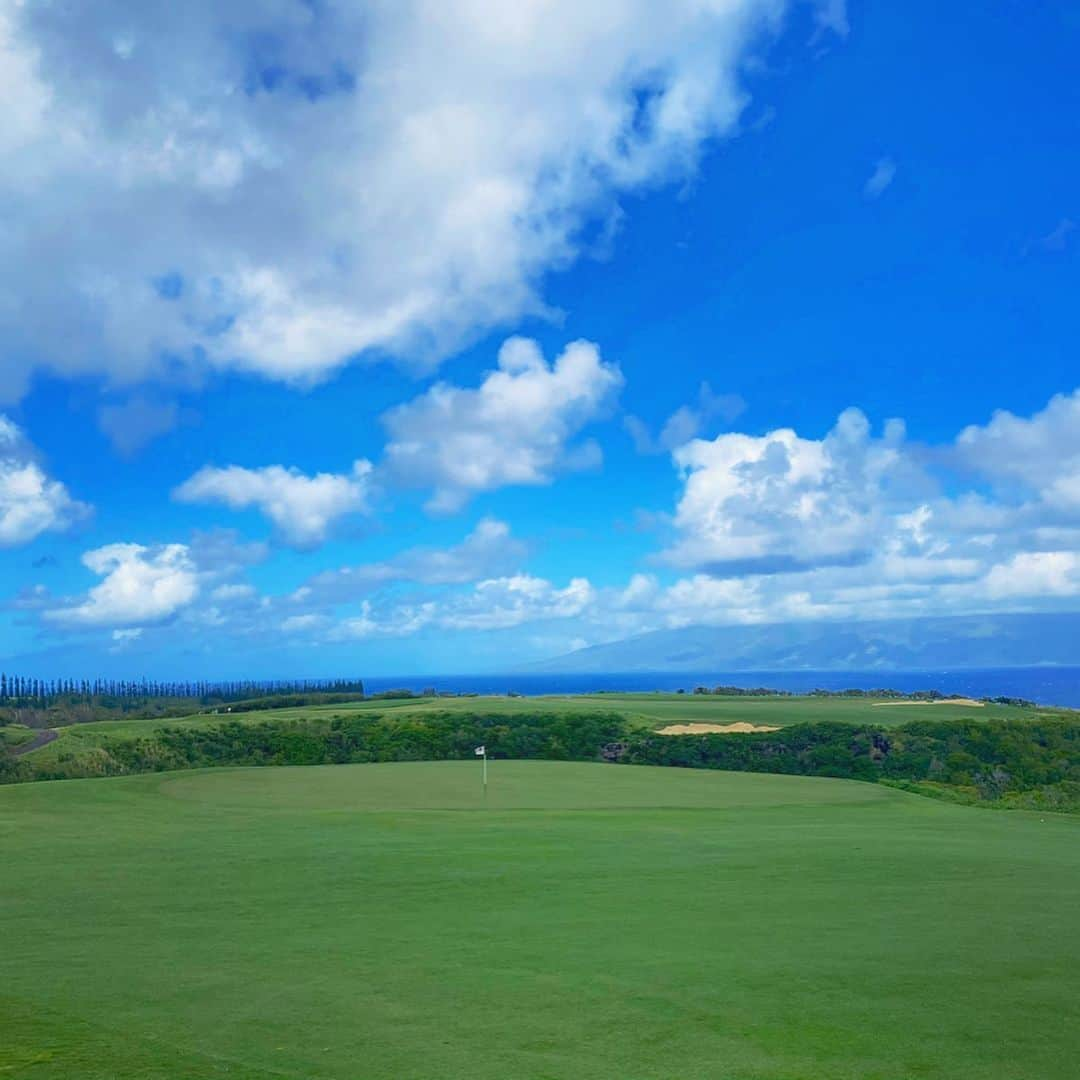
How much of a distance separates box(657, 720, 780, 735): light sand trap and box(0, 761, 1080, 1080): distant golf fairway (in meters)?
32.7

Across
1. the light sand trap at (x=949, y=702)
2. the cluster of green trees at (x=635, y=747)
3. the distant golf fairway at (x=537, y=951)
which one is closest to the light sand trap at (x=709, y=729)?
the cluster of green trees at (x=635, y=747)

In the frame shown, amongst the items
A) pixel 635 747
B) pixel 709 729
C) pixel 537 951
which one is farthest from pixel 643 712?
pixel 537 951

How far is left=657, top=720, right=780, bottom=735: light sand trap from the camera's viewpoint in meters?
56.6

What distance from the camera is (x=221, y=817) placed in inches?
1018

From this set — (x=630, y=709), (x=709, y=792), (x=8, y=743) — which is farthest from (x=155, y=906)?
(x=630, y=709)

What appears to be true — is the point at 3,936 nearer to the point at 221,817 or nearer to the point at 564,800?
the point at 221,817

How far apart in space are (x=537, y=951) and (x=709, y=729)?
47.4m

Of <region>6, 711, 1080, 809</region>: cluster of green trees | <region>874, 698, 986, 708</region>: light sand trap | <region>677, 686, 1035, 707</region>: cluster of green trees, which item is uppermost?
<region>677, 686, 1035, 707</region>: cluster of green trees

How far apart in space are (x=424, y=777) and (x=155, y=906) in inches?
928

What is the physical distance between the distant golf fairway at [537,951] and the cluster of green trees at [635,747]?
1023 inches

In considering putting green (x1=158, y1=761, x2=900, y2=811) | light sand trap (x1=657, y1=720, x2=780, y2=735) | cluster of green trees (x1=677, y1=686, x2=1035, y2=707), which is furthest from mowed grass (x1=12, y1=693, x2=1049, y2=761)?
putting green (x1=158, y1=761, x2=900, y2=811)

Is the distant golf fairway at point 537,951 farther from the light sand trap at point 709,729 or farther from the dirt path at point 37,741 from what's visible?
the light sand trap at point 709,729

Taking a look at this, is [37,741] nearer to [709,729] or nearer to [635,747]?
[635,747]

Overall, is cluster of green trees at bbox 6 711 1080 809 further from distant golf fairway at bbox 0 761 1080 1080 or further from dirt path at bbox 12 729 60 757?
distant golf fairway at bbox 0 761 1080 1080
